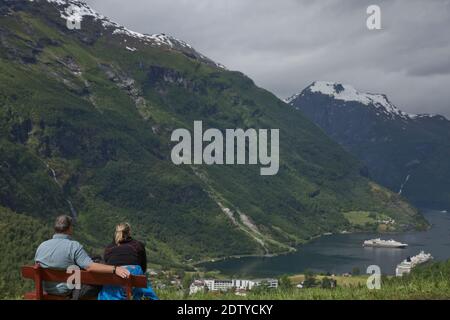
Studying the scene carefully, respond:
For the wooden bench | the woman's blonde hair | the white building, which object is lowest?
the white building

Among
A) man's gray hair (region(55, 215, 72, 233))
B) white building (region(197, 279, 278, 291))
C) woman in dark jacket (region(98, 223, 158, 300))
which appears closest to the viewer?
man's gray hair (region(55, 215, 72, 233))

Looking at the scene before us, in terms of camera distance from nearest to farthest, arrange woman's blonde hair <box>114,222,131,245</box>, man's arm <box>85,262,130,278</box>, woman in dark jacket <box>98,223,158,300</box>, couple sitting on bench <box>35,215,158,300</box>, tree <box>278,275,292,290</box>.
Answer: man's arm <box>85,262,130,278</box>, couple sitting on bench <box>35,215,158,300</box>, woman in dark jacket <box>98,223,158,300</box>, woman's blonde hair <box>114,222,131,245</box>, tree <box>278,275,292,290</box>

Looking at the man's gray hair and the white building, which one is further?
the white building

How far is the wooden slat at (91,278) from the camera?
Answer: 1064 centimetres

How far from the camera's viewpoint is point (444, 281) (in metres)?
13.7

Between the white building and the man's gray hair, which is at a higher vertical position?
the man's gray hair

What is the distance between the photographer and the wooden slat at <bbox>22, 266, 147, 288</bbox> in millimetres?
10641

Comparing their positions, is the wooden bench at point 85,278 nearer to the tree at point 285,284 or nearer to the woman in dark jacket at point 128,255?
the woman in dark jacket at point 128,255

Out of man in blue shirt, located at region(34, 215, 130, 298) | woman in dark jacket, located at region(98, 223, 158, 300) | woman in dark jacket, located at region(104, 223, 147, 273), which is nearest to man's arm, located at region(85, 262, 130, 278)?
man in blue shirt, located at region(34, 215, 130, 298)

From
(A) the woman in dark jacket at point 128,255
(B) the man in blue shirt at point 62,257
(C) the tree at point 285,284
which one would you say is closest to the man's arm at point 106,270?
(B) the man in blue shirt at point 62,257

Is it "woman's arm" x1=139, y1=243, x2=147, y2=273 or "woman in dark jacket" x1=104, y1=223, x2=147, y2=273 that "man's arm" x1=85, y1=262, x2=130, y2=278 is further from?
"woman's arm" x1=139, y1=243, x2=147, y2=273

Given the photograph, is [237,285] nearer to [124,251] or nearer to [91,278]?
[124,251]
